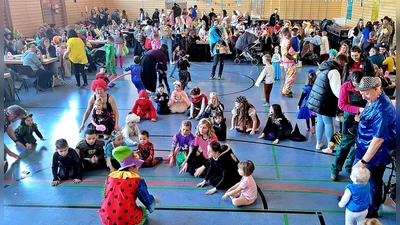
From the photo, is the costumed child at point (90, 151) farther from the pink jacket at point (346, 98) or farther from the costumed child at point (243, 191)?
the pink jacket at point (346, 98)

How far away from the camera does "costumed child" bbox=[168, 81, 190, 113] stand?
26.9 ft

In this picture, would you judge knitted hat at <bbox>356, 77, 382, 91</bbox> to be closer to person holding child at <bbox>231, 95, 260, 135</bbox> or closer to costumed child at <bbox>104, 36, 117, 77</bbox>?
person holding child at <bbox>231, 95, 260, 135</bbox>

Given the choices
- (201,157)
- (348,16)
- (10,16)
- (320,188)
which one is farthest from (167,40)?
(348,16)

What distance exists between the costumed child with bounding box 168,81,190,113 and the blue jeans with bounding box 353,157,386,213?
4917 mm

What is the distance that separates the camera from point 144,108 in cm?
781

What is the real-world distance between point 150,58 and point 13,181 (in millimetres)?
4504

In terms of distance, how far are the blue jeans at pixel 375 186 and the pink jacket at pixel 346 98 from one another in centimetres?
99

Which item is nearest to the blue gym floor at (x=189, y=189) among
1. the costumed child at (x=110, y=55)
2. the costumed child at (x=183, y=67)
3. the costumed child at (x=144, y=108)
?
the costumed child at (x=144, y=108)

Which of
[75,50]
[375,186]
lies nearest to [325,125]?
[375,186]

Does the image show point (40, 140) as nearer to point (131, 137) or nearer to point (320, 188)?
point (131, 137)

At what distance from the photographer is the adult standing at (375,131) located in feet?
11.8

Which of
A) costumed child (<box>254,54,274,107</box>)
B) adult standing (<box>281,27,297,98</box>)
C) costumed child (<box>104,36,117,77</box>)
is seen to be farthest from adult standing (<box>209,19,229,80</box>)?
costumed child (<box>104,36,117,77</box>)

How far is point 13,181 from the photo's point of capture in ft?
17.3

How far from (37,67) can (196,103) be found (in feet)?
17.3
